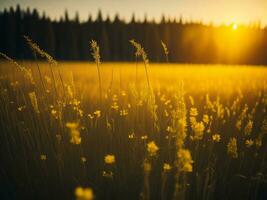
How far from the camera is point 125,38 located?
46062 millimetres

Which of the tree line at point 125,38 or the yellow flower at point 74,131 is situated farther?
the tree line at point 125,38

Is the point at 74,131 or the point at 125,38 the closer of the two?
the point at 74,131

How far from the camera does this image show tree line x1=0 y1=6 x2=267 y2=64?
132 feet

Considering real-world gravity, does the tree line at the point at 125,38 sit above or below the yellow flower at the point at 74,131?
above

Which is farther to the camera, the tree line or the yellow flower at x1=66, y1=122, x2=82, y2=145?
the tree line

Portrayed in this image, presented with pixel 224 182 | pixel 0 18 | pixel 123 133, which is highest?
pixel 0 18

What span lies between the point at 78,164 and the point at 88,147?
33 centimetres

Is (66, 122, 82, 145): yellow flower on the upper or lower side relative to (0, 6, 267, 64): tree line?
lower

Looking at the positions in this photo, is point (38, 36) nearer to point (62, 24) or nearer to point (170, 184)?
point (62, 24)

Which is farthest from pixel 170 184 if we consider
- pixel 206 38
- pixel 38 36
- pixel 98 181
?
pixel 206 38

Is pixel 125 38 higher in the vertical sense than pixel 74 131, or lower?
higher

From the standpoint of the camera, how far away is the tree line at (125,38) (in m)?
40.4

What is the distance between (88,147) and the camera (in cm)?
246

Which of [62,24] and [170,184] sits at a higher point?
[62,24]
